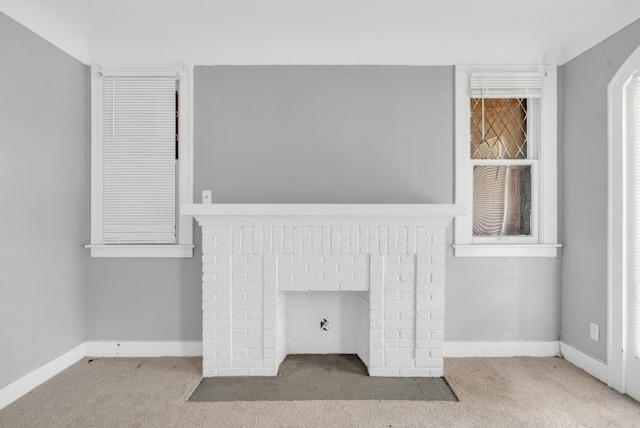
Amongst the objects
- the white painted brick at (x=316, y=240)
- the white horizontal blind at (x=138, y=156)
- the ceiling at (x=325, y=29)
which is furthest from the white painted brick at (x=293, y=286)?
the ceiling at (x=325, y=29)

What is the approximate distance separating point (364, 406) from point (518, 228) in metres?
1.90

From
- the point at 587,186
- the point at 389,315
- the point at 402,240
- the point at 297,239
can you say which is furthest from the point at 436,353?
the point at 587,186

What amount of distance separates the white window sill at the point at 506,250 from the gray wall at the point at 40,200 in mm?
3002

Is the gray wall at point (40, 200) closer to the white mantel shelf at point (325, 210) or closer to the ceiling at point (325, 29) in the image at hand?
the ceiling at point (325, 29)

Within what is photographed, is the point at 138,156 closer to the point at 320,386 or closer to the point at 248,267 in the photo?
the point at 248,267

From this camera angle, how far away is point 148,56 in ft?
9.73

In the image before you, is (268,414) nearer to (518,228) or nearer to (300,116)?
(300,116)

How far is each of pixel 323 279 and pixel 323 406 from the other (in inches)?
31.5

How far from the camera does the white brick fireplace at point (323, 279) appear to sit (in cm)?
263

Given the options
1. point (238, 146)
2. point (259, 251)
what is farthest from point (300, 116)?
point (259, 251)

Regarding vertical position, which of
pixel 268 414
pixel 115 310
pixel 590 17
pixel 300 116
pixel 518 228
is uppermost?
pixel 590 17

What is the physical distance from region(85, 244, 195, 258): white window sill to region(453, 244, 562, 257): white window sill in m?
2.19

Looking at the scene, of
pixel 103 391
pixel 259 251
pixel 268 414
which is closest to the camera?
pixel 268 414

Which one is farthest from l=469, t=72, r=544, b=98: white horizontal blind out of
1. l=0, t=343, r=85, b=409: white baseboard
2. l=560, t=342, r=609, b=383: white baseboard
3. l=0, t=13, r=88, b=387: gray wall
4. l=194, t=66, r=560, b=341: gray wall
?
l=0, t=343, r=85, b=409: white baseboard
